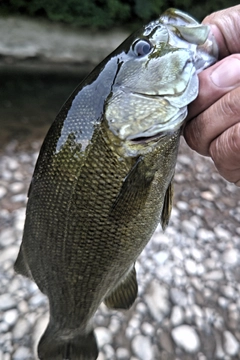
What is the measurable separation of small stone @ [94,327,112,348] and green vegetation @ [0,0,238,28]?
5.03m

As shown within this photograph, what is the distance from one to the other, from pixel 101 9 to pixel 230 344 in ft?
17.8

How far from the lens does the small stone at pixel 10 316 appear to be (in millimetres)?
2316

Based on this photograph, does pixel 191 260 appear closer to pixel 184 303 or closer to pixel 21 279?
pixel 184 303

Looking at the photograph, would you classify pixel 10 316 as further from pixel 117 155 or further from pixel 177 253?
pixel 117 155

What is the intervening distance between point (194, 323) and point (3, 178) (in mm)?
1911

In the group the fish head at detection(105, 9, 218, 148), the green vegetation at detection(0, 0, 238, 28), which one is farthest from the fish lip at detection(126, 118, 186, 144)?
the green vegetation at detection(0, 0, 238, 28)

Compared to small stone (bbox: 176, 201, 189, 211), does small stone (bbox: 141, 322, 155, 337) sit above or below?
above

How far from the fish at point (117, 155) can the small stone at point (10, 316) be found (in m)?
1.10

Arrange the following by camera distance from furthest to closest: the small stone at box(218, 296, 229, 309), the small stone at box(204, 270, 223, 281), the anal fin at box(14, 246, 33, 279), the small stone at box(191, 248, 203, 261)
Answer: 1. the small stone at box(191, 248, 203, 261)
2. the small stone at box(204, 270, 223, 281)
3. the small stone at box(218, 296, 229, 309)
4. the anal fin at box(14, 246, 33, 279)

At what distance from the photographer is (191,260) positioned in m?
2.82

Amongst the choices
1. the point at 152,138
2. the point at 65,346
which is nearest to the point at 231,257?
the point at 65,346

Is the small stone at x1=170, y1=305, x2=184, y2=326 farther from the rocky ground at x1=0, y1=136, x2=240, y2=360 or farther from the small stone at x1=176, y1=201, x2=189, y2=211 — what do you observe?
the small stone at x1=176, y1=201, x2=189, y2=211

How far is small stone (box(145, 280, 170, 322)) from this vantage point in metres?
2.43

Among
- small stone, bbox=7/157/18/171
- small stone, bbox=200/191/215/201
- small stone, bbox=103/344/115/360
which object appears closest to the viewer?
small stone, bbox=103/344/115/360
